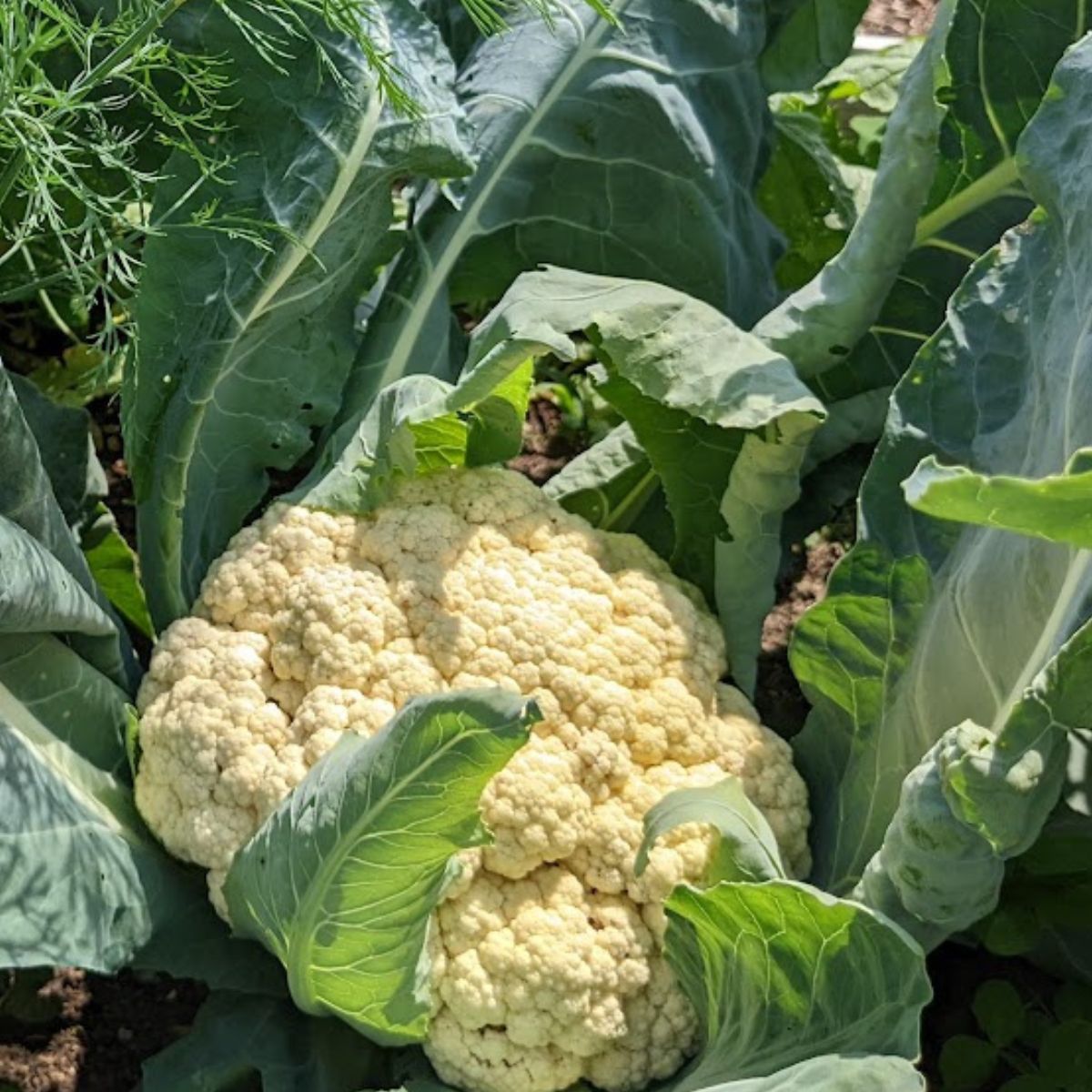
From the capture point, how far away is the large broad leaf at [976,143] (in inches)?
68.9

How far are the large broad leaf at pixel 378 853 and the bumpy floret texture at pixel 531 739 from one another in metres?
0.09

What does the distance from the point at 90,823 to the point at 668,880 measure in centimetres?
56

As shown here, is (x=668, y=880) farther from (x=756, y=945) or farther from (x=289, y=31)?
(x=289, y=31)

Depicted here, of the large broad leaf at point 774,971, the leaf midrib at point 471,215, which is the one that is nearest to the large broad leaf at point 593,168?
the leaf midrib at point 471,215

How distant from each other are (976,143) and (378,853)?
100 centimetres

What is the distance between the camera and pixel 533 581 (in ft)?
5.79

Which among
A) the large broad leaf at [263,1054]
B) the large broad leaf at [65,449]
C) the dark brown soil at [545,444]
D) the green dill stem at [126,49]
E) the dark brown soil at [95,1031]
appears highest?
the green dill stem at [126,49]

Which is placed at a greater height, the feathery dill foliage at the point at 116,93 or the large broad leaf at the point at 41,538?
the feathery dill foliage at the point at 116,93

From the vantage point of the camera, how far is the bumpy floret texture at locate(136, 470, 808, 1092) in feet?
5.27

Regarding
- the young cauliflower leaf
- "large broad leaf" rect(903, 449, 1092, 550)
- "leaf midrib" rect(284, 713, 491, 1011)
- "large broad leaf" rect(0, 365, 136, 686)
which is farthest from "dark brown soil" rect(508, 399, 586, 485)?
"large broad leaf" rect(903, 449, 1092, 550)

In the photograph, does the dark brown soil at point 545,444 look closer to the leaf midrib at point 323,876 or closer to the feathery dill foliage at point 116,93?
the feathery dill foliage at point 116,93

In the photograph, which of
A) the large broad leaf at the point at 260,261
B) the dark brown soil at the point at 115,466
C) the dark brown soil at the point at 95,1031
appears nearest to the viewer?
the large broad leaf at the point at 260,261

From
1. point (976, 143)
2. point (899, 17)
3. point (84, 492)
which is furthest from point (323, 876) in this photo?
point (899, 17)

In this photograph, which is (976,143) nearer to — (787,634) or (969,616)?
(969,616)
